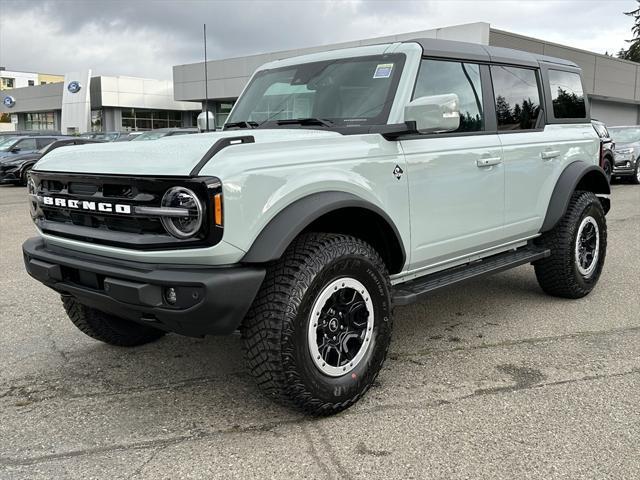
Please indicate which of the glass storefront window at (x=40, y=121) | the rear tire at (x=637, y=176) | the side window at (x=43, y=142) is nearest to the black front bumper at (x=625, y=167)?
the rear tire at (x=637, y=176)

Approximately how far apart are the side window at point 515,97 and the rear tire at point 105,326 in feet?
9.54

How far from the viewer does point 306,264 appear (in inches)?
117

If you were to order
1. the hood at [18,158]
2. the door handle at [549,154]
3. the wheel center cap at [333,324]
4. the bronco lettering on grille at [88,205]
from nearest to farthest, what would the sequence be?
the bronco lettering on grille at [88,205] → the wheel center cap at [333,324] → the door handle at [549,154] → the hood at [18,158]

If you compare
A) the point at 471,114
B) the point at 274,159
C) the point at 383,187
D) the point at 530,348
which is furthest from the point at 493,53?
the point at 274,159

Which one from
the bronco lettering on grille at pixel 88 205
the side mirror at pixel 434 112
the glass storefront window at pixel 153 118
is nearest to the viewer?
the bronco lettering on grille at pixel 88 205

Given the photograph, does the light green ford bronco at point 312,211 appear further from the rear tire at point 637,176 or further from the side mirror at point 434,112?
the rear tire at point 637,176

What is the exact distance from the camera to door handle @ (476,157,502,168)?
4055 mm

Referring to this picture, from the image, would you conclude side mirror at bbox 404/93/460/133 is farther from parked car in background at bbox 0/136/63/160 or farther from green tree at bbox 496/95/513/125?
parked car in background at bbox 0/136/63/160

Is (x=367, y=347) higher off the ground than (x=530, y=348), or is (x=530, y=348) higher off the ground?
(x=367, y=347)

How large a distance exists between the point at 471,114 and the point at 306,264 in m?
1.93

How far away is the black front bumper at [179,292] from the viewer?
2.68 meters

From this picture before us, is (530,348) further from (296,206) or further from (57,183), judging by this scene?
(57,183)

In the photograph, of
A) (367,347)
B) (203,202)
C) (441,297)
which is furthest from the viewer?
(441,297)

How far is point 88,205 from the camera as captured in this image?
3.05 meters
